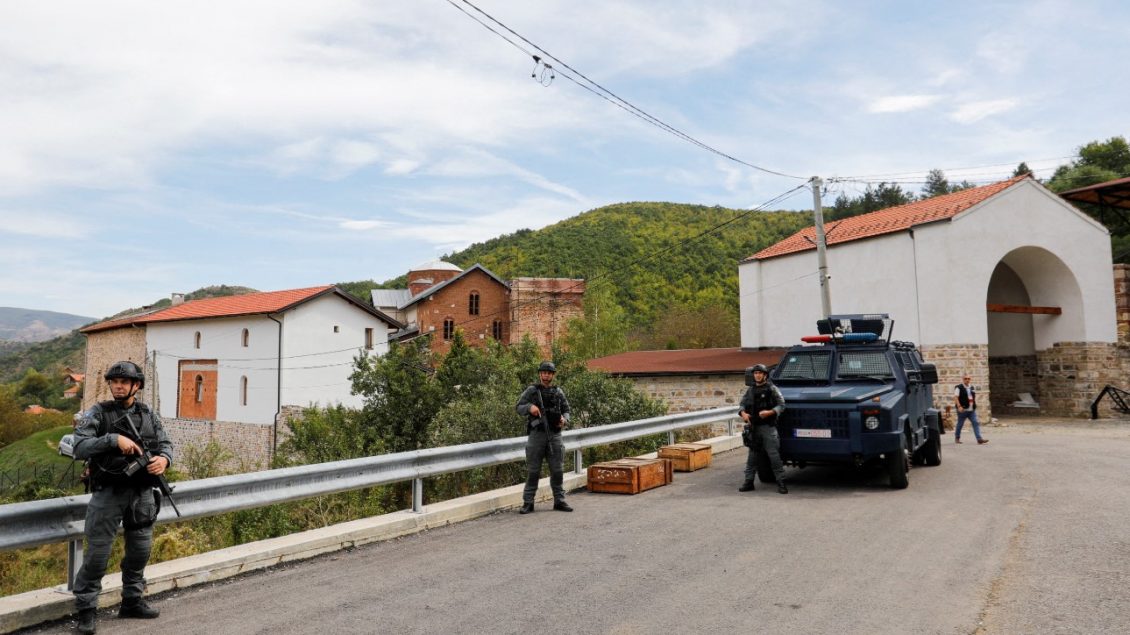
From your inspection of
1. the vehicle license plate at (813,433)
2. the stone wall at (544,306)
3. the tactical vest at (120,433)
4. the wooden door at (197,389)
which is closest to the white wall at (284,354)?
the wooden door at (197,389)

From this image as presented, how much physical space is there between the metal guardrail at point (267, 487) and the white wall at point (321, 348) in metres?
34.0

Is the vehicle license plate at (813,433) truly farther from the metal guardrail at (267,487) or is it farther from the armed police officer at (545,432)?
the armed police officer at (545,432)

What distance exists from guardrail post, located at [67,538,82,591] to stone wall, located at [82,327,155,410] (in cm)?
5055

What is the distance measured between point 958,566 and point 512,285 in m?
58.3

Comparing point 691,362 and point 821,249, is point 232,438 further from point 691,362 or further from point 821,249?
point 821,249

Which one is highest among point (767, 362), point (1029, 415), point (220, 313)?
point (220, 313)

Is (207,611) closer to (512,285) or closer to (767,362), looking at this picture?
(767,362)

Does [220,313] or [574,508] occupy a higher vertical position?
[220,313]

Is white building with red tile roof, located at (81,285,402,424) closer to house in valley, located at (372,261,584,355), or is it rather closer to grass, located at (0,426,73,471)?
grass, located at (0,426,73,471)

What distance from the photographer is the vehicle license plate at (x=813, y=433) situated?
10.6 metres

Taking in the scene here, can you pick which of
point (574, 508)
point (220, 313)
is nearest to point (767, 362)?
point (574, 508)

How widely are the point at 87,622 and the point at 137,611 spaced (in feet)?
1.08

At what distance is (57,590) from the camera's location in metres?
5.21

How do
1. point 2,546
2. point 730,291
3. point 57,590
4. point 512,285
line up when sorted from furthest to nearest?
point 730,291 < point 512,285 < point 57,590 < point 2,546
